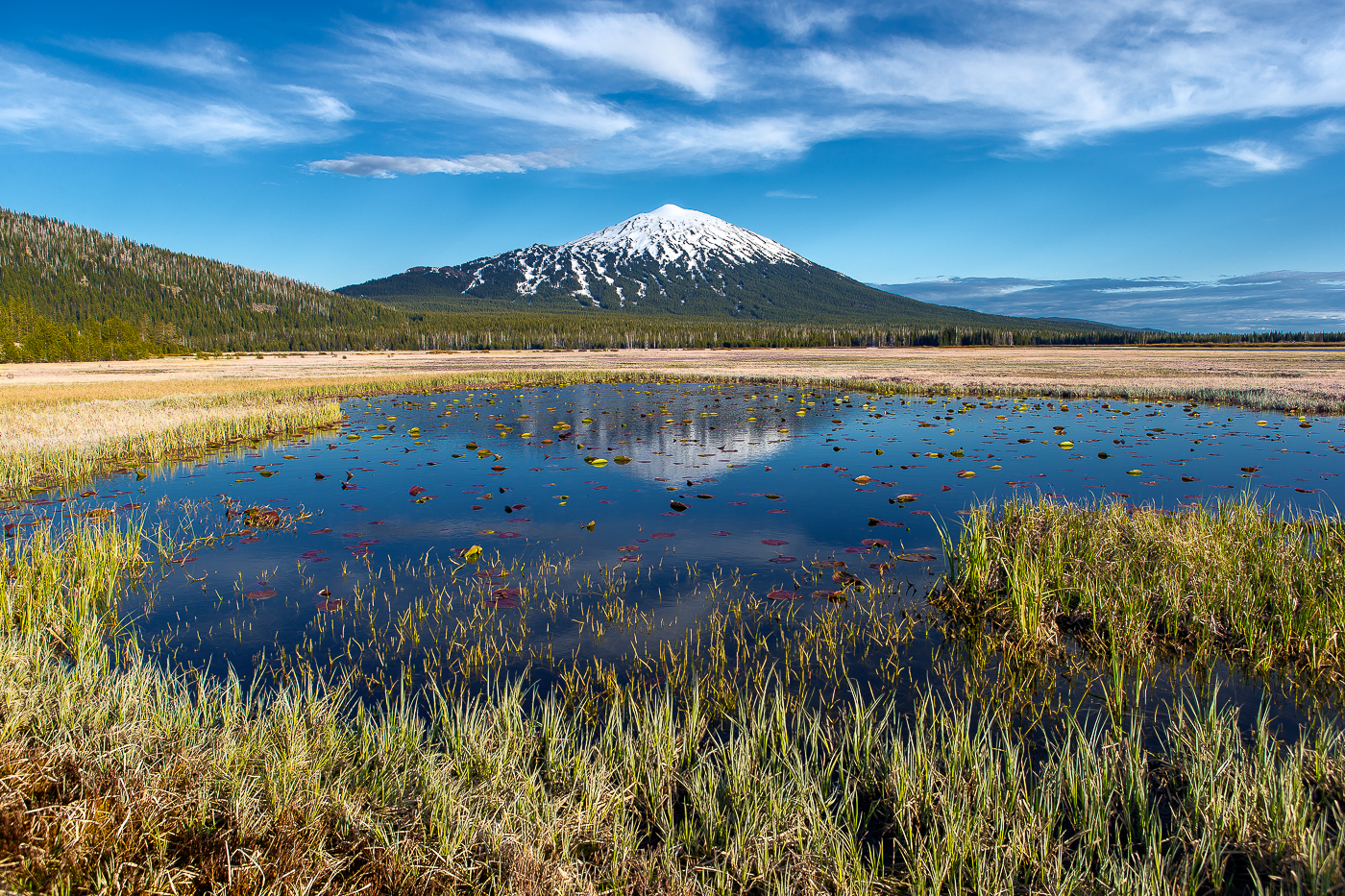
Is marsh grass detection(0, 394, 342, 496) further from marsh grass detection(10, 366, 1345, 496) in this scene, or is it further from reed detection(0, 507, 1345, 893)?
reed detection(0, 507, 1345, 893)

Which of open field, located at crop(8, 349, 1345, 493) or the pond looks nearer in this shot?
the pond

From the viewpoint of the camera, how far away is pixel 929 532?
10.6 meters

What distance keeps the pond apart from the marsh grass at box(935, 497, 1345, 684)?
1.59ft

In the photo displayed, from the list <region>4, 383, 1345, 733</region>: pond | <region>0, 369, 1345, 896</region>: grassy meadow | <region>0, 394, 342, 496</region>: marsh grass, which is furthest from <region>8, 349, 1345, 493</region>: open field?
<region>0, 369, 1345, 896</region>: grassy meadow

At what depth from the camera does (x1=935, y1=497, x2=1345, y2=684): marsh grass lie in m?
6.25

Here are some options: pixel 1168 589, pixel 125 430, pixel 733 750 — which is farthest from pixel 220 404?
pixel 1168 589

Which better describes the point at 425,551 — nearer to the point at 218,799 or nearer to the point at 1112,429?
the point at 218,799

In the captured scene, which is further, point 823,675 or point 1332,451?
point 1332,451

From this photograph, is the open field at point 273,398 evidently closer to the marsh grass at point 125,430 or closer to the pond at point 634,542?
the marsh grass at point 125,430

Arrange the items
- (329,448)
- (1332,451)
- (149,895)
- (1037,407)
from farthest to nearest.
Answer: (1037,407), (329,448), (1332,451), (149,895)

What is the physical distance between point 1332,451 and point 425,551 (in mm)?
22326

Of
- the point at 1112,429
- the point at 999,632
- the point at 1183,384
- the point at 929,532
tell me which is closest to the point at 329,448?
the point at 929,532

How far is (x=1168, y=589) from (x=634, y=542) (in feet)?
22.8

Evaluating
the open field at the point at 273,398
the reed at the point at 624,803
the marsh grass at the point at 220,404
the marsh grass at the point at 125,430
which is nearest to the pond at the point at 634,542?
the reed at the point at 624,803
